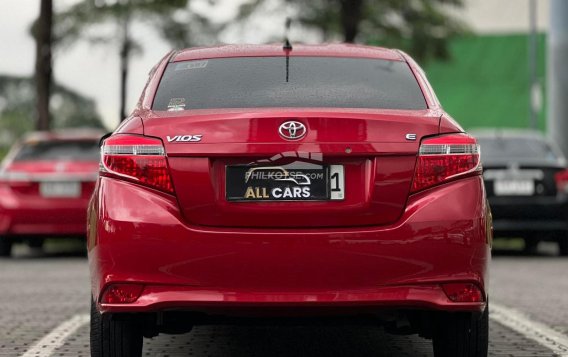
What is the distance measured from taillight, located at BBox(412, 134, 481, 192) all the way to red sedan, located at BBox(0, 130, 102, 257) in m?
8.67

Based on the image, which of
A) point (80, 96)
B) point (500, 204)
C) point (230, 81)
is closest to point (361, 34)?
point (500, 204)

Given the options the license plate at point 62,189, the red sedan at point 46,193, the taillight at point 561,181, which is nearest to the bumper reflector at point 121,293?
the red sedan at point 46,193

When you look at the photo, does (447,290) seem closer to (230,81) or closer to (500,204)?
(230,81)

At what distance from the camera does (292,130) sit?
4.68 metres

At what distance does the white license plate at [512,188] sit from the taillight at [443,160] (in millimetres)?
8814

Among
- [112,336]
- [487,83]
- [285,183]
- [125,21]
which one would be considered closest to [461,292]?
[285,183]

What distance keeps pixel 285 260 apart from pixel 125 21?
63.8ft

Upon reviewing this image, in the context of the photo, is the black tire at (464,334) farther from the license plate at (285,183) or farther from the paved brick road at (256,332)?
the paved brick road at (256,332)

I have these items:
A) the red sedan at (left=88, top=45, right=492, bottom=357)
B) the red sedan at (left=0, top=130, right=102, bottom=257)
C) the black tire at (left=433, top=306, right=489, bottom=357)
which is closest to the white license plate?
the red sedan at (left=0, top=130, right=102, bottom=257)

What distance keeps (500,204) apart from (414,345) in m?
7.20

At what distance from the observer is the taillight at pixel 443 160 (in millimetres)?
4715

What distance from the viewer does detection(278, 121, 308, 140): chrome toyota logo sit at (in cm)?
467

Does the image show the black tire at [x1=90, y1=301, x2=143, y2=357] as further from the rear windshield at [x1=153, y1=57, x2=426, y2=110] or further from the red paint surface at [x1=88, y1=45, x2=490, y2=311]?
the rear windshield at [x1=153, y1=57, x2=426, y2=110]

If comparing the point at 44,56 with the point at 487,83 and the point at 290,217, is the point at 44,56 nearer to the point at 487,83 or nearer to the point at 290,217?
the point at 290,217
